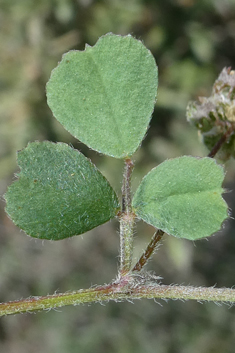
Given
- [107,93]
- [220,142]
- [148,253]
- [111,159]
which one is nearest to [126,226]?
[148,253]

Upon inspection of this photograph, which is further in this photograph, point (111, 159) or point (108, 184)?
point (111, 159)

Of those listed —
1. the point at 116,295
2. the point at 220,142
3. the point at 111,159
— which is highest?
the point at 220,142

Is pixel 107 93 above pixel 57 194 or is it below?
above

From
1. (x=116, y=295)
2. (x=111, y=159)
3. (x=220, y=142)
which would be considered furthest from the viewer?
(x=111, y=159)

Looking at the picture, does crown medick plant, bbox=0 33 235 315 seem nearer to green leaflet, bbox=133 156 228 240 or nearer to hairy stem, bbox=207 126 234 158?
green leaflet, bbox=133 156 228 240

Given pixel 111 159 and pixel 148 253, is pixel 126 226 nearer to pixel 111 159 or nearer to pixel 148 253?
pixel 148 253

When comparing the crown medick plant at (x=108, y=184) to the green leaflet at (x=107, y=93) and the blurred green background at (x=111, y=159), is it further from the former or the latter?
the blurred green background at (x=111, y=159)
